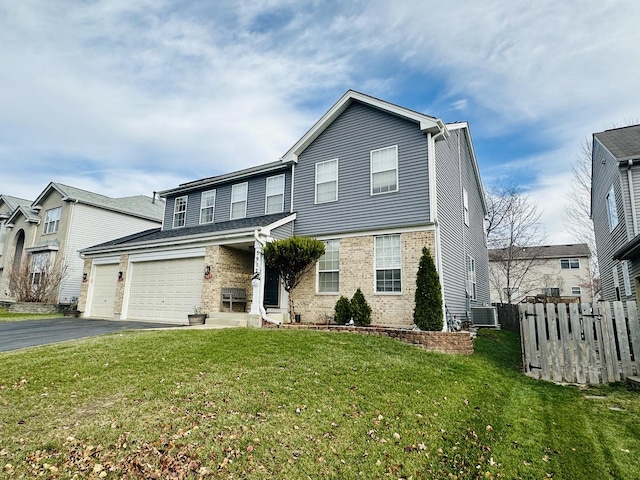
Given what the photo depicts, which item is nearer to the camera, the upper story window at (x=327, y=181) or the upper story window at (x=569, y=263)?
the upper story window at (x=327, y=181)

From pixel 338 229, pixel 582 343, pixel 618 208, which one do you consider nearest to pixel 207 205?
pixel 338 229

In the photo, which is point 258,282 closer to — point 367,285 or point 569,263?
point 367,285

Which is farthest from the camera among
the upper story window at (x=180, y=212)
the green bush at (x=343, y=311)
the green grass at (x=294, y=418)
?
the upper story window at (x=180, y=212)

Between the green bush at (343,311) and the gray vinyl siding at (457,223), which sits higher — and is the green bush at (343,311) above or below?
below

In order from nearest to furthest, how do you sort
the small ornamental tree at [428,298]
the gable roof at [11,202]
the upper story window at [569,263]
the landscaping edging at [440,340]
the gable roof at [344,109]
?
the landscaping edging at [440,340] < the small ornamental tree at [428,298] < the gable roof at [344,109] < the gable roof at [11,202] < the upper story window at [569,263]

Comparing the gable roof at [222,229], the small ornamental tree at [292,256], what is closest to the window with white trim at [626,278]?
the small ornamental tree at [292,256]

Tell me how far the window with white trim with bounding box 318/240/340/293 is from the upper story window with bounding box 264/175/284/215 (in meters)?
3.21

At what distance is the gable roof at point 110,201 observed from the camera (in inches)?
944

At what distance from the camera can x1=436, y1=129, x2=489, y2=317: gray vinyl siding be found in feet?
39.1

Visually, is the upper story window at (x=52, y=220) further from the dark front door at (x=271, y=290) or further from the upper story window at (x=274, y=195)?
the dark front door at (x=271, y=290)

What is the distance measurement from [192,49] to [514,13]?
1028 centimetres

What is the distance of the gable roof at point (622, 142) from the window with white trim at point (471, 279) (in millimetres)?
6359

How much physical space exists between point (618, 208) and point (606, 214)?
2.86 metres

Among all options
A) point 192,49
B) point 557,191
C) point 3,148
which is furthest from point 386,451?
point 557,191
